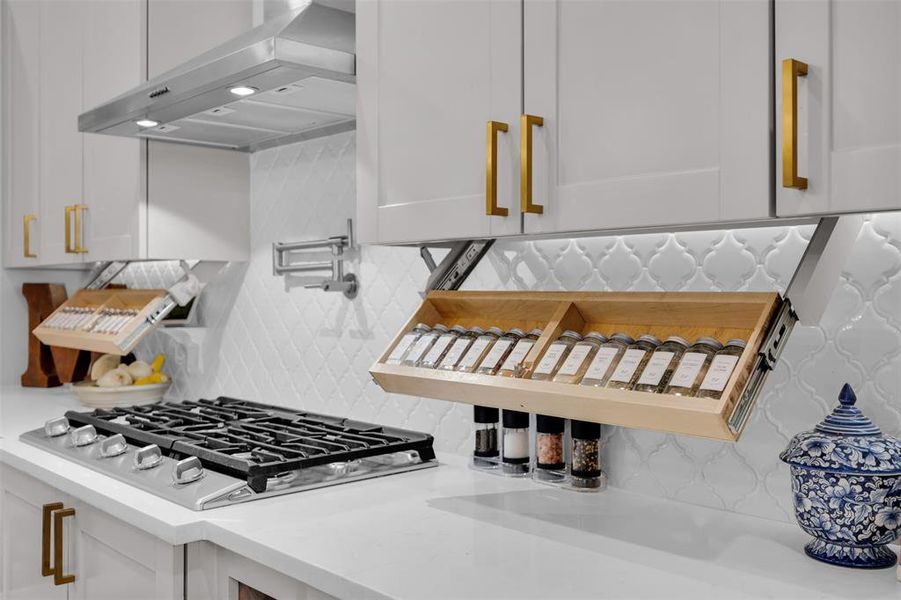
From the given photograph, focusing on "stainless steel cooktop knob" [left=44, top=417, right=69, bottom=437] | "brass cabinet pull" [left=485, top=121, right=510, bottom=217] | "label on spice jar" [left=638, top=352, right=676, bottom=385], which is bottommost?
"stainless steel cooktop knob" [left=44, top=417, right=69, bottom=437]

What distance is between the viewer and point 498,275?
1940mm

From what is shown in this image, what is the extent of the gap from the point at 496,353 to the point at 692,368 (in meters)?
0.41

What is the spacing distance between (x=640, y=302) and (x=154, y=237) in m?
1.74

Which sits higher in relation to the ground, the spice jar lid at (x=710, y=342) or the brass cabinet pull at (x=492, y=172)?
the brass cabinet pull at (x=492, y=172)

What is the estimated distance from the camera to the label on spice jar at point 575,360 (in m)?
1.35

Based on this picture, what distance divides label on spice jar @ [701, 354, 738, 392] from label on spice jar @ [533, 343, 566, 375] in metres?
0.28

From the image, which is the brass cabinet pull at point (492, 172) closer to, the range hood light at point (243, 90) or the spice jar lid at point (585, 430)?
the spice jar lid at point (585, 430)

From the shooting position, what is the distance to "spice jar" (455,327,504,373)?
4.93 ft

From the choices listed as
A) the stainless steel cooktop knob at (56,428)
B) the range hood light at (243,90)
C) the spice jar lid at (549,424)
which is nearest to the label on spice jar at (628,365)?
the spice jar lid at (549,424)

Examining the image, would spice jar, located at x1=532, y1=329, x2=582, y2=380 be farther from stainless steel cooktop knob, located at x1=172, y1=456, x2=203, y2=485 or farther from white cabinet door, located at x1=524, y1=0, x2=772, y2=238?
stainless steel cooktop knob, located at x1=172, y1=456, x2=203, y2=485

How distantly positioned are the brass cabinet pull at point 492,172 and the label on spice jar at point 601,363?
298mm

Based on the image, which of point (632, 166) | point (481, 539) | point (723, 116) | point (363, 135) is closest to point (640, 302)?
point (632, 166)

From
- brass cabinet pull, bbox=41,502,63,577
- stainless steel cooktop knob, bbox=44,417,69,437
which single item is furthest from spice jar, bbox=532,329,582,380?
stainless steel cooktop knob, bbox=44,417,69,437

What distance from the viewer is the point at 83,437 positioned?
6.88ft
